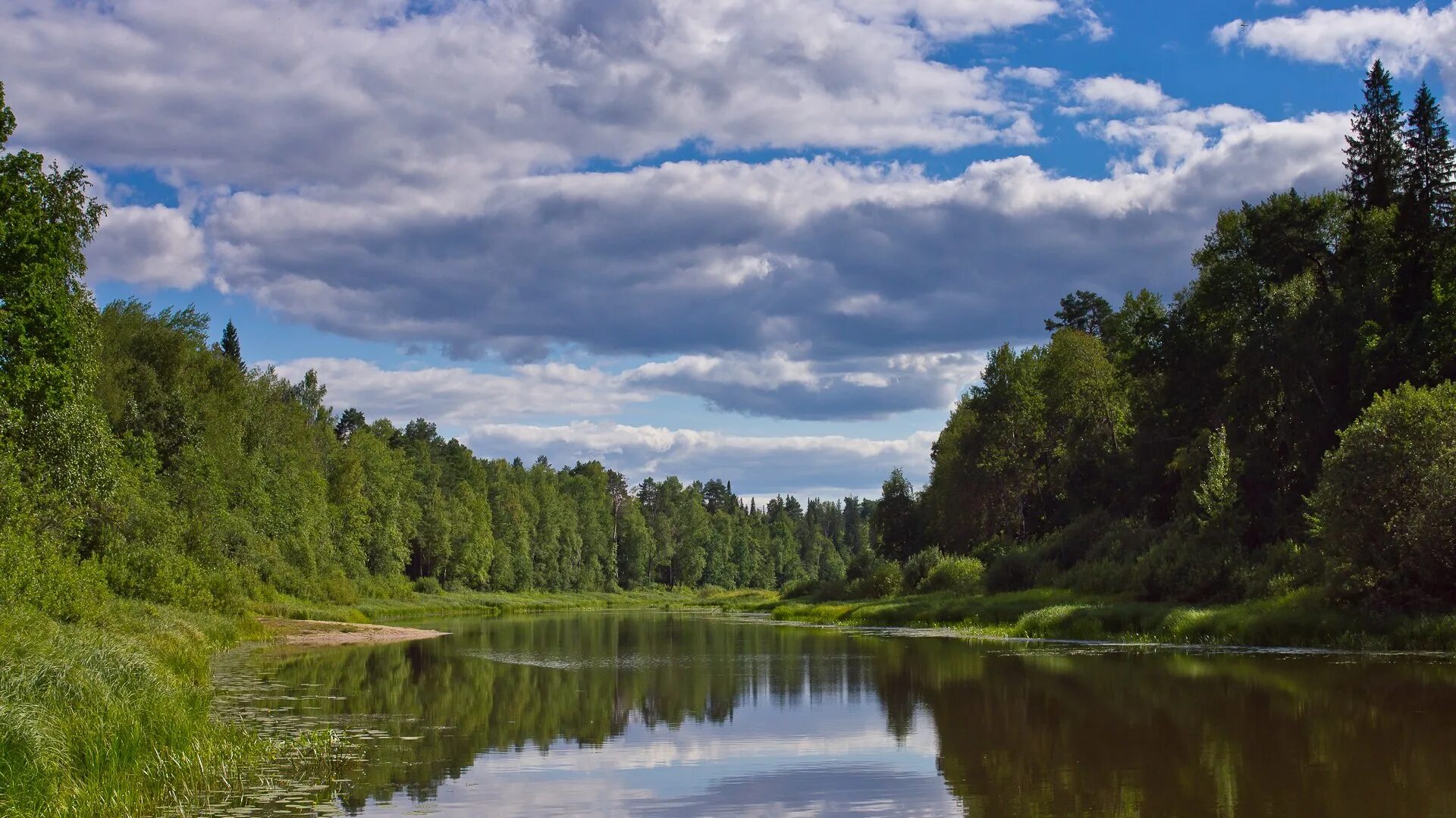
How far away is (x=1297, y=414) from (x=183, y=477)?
2343 inches

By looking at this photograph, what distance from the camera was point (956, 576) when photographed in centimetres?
7756

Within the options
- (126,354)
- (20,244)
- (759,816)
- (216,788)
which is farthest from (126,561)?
(759,816)

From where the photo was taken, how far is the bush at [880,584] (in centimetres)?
8669

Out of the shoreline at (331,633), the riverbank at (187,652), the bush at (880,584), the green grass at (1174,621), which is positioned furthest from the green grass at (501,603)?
the green grass at (1174,621)

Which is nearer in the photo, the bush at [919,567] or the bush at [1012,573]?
the bush at [1012,573]

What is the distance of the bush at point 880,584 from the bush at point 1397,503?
4788cm

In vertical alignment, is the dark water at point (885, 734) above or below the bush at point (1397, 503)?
below

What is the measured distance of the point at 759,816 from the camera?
53.6ft

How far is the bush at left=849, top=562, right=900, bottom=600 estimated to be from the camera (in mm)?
86688

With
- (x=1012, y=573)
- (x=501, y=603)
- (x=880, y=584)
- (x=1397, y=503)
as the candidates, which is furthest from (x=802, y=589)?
(x=1397, y=503)

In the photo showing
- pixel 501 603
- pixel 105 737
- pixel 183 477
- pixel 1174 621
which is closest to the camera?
pixel 105 737

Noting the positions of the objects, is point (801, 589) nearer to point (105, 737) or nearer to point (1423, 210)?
point (1423, 210)

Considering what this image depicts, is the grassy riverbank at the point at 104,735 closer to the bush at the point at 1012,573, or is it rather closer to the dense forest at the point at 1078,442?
the dense forest at the point at 1078,442

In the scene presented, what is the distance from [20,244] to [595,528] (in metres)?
152
